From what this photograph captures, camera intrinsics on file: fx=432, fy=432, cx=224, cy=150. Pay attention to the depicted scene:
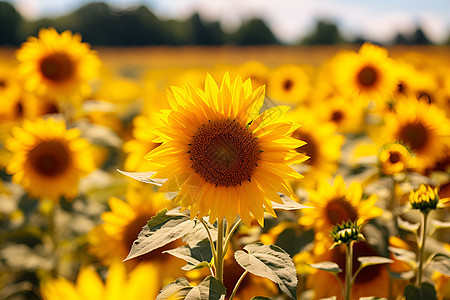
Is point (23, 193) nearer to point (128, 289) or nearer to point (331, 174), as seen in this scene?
point (331, 174)

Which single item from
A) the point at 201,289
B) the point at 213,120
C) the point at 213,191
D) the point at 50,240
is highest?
the point at 213,120

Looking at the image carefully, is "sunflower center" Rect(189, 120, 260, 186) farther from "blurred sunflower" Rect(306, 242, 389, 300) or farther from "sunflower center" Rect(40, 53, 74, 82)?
"sunflower center" Rect(40, 53, 74, 82)

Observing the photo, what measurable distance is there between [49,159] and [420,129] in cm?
206

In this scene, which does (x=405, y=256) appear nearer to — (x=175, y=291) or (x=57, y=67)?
(x=175, y=291)

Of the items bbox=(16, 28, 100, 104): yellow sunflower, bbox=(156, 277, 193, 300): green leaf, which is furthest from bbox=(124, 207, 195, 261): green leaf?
bbox=(16, 28, 100, 104): yellow sunflower

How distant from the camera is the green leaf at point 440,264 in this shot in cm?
129

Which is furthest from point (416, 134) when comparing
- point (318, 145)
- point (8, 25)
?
point (8, 25)

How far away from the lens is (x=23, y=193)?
264 centimetres

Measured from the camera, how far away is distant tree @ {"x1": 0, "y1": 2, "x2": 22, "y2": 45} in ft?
131

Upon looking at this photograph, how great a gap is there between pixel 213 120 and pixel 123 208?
91 centimetres

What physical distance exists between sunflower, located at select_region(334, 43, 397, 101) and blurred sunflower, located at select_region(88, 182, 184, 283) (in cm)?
154

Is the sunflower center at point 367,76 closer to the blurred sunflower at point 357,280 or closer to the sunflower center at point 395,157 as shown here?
the sunflower center at point 395,157

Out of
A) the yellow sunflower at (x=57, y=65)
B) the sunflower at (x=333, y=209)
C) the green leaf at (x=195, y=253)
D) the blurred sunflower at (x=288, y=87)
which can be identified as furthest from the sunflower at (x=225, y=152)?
the blurred sunflower at (x=288, y=87)

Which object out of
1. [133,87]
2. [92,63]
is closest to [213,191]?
[92,63]
